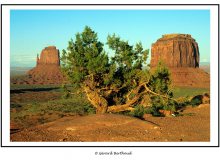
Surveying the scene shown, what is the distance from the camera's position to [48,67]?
131375mm

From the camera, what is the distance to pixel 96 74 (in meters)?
14.5

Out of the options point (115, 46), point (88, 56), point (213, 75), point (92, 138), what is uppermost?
point (115, 46)

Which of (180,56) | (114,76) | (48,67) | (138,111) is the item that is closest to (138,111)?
(138,111)

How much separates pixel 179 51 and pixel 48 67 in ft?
291

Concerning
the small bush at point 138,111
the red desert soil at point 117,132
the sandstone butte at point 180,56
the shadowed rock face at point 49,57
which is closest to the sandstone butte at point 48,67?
the shadowed rock face at point 49,57

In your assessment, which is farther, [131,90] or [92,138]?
[131,90]

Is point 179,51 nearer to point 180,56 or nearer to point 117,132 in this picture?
point 180,56

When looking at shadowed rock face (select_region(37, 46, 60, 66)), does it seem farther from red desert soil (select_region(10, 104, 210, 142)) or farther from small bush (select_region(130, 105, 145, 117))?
red desert soil (select_region(10, 104, 210, 142))

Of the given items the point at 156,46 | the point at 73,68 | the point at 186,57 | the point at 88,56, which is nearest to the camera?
the point at 88,56

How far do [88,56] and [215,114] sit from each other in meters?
9.13

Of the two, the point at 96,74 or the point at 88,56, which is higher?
the point at 88,56

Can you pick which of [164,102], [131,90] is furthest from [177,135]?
[131,90]
